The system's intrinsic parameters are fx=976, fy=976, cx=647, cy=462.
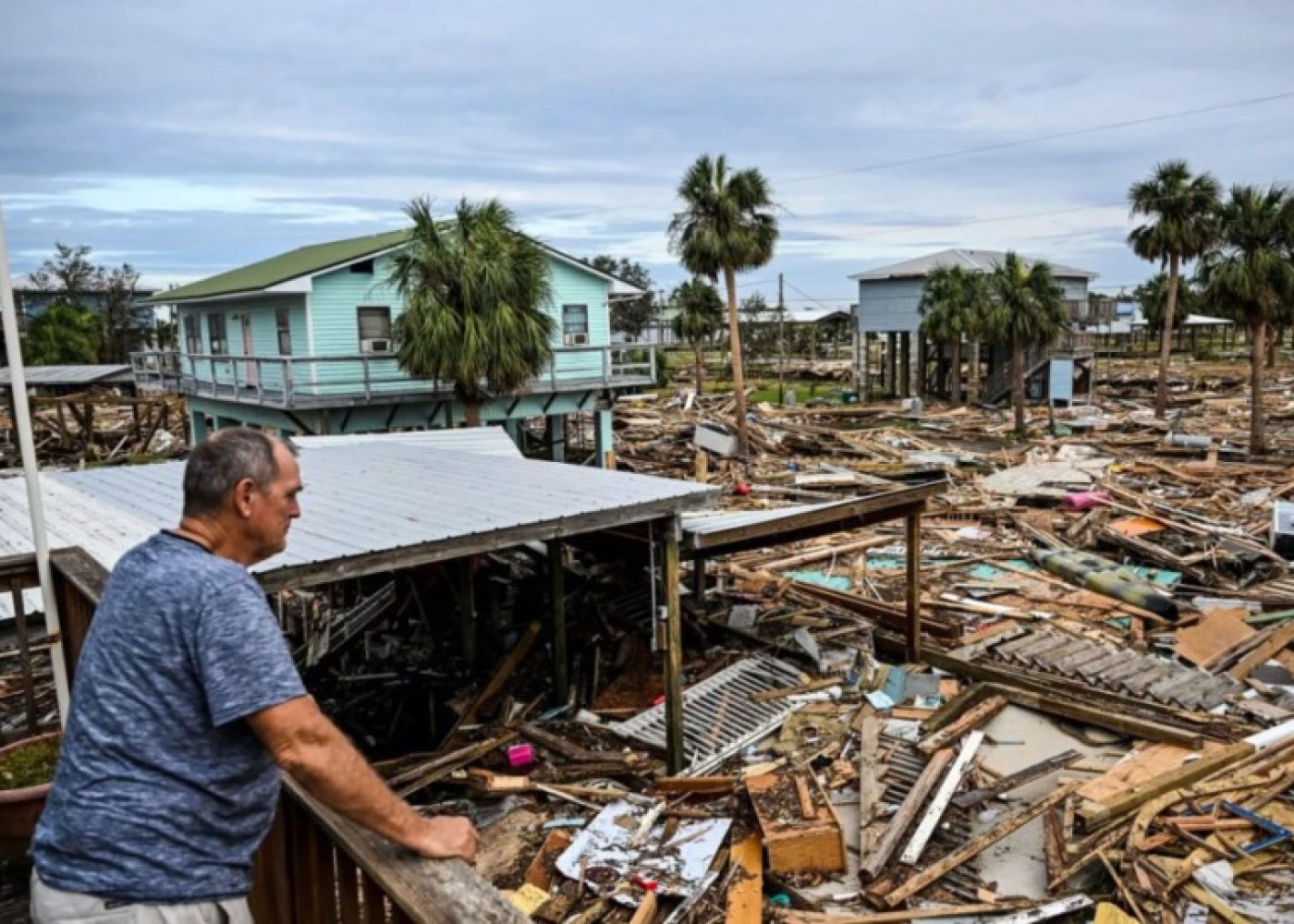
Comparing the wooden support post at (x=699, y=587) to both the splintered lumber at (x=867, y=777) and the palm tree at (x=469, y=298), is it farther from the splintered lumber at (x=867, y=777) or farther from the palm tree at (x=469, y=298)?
the palm tree at (x=469, y=298)

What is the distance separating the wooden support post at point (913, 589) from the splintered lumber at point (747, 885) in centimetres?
524

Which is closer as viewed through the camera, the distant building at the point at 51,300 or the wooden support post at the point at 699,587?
the wooden support post at the point at 699,587

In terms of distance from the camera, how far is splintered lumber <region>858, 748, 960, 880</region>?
7.39 meters

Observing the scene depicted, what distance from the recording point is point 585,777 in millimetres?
9344

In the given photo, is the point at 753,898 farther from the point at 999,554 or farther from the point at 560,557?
the point at 999,554

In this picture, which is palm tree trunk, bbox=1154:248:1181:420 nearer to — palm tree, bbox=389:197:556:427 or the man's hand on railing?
palm tree, bbox=389:197:556:427

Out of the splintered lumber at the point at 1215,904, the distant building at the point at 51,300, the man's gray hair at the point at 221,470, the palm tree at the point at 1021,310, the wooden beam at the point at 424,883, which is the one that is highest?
the distant building at the point at 51,300

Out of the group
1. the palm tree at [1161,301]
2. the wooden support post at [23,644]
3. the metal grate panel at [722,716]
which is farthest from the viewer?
the palm tree at [1161,301]

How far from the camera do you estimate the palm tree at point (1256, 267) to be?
27.6m

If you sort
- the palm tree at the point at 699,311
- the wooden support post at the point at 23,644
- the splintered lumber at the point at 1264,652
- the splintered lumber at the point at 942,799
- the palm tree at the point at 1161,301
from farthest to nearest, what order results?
the palm tree at the point at 1161,301 < the palm tree at the point at 699,311 < the splintered lumber at the point at 1264,652 < the splintered lumber at the point at 942,799 < the wooden support post at the point at 23,644

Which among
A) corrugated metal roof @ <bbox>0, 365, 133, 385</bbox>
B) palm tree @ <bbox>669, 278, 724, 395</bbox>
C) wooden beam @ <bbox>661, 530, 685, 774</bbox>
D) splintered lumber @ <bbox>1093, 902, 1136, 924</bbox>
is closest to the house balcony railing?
corrugated metal roof @ <bbox>0, 365, 133, 385</bbox>

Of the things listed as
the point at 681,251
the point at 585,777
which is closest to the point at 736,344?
the point at 681,251

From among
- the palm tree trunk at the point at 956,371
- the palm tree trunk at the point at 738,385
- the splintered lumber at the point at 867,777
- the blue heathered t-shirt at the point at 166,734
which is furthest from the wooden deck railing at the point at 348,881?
the palm tree trunk at the point at 956,371

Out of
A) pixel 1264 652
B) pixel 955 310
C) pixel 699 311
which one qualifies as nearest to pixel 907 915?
pixel 1264 652
